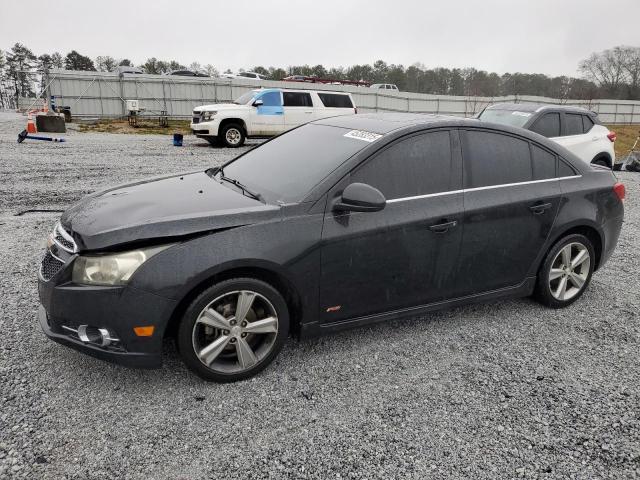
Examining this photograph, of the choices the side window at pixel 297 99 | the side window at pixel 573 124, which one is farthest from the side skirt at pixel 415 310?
the side window at pixel 297 99

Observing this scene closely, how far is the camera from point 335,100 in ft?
Answer: 55.9

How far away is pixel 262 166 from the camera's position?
3803 millimetres

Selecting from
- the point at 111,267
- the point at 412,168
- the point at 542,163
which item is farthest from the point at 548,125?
the point at 111,267

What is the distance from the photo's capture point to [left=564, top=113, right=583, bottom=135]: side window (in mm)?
9461

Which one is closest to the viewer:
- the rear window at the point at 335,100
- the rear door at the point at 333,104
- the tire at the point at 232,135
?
the tire at the point at 232,135

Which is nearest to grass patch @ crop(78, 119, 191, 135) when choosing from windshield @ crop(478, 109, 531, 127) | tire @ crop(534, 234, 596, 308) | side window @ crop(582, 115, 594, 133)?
windshield @ crop(478, 109, 531, 127)

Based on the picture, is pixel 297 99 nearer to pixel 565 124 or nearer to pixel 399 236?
pixel 565 124

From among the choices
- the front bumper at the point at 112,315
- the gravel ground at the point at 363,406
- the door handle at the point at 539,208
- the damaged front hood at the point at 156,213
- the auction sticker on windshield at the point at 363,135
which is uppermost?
the auction sticker on windshield at the point at 363,135

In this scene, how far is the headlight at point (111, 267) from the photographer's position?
2658 millimetres

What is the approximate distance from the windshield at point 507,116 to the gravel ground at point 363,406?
5815mm

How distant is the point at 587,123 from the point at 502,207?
7615 millimetres

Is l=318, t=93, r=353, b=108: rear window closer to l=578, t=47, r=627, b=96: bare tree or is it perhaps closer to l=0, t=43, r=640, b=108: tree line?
l=0, t=43, r=640, b=108: tree line

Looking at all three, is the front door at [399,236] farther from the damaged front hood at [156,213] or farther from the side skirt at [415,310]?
the damaged front hood at [156,213]

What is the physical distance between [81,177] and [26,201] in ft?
6.74
